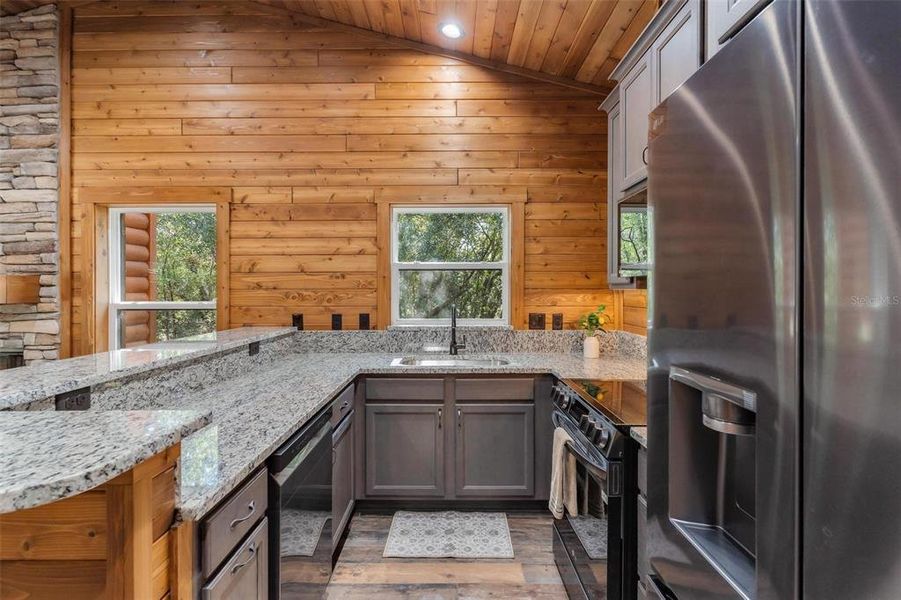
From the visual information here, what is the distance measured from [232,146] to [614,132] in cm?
272

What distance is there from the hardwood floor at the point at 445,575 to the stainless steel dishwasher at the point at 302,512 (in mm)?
298

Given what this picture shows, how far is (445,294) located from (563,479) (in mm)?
1862

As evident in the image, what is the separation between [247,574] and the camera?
126 cm

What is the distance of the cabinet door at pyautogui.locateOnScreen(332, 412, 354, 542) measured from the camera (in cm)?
227

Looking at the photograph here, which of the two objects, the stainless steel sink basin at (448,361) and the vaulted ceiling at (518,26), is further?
Result: the stainless steel sink basin at (448,361)

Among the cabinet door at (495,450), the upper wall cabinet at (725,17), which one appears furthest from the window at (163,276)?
the upper wall cabinet at (725,17)

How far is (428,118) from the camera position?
343 cm

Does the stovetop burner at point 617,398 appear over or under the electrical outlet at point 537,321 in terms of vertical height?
under

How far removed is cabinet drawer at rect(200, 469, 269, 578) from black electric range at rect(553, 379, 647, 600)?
113 centimetres

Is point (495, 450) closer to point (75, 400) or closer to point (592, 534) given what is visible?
point (592, 534)

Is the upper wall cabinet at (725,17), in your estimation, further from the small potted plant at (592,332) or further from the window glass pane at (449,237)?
the window glass pane at (449,237)

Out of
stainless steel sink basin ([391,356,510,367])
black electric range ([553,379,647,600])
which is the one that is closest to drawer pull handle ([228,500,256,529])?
black electric range ([553,379,647,600])

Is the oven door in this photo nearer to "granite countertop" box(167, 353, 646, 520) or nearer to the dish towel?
the dish towel

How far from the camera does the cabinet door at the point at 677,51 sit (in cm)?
171
